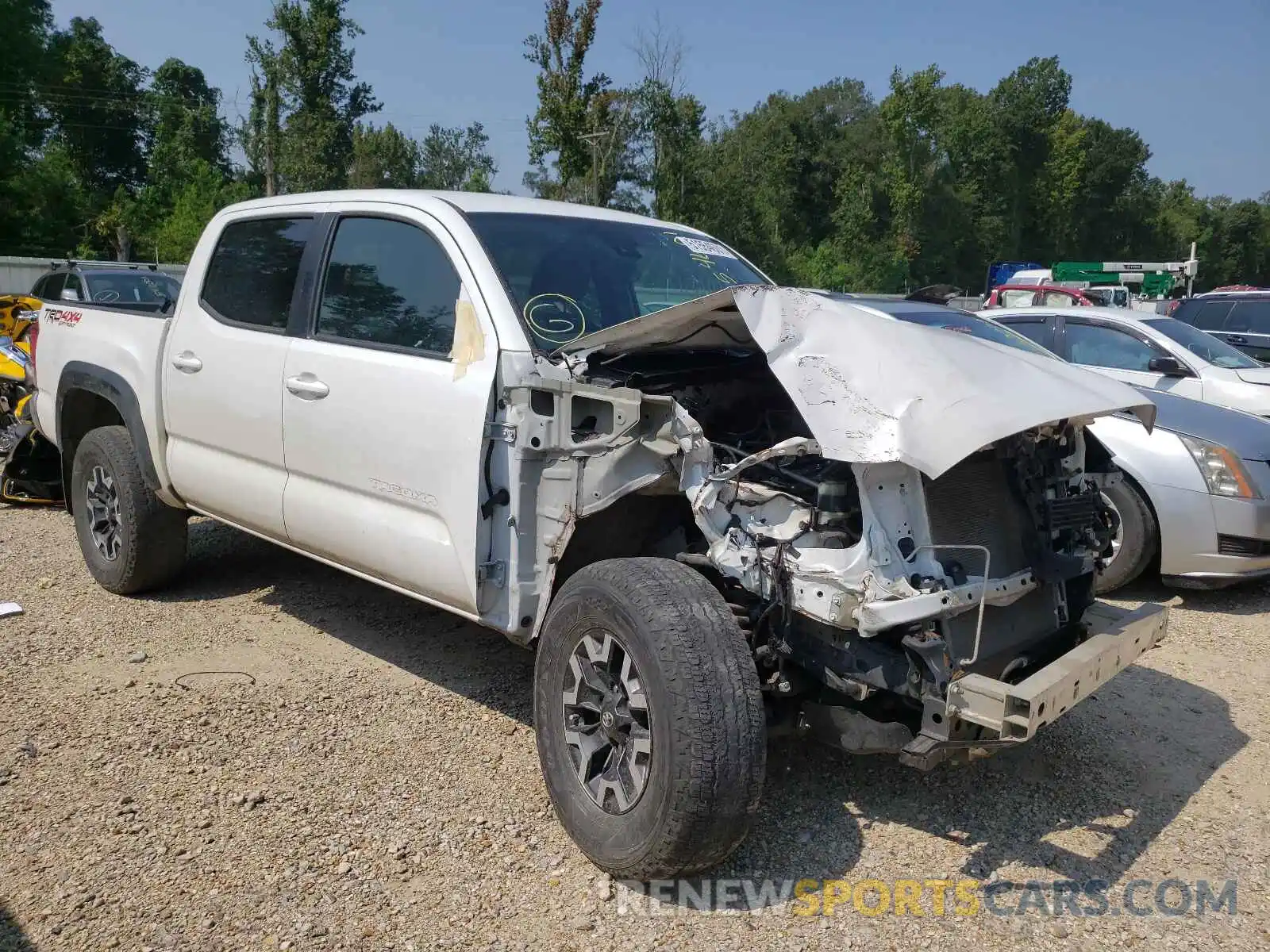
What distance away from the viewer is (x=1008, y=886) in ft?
9.78

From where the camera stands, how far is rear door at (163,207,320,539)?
4.28 meters

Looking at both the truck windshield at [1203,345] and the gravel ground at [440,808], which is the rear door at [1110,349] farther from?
the gravel ground at [440,808]

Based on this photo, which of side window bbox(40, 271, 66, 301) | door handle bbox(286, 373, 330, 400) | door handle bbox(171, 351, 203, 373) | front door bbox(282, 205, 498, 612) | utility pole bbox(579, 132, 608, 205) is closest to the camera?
front door bbox(282, 205, 498, 612)

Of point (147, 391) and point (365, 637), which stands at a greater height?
point (147, 391)

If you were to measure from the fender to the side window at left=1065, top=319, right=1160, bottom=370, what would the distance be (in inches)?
272

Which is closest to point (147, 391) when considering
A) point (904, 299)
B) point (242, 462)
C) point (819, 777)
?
point (242, 462)

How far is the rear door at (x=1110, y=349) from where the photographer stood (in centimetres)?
802

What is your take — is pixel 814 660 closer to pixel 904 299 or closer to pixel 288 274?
pixel 288 274

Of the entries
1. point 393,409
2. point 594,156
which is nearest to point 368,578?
point 393,409

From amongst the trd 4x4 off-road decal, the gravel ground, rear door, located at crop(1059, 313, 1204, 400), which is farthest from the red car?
the trd 4x4 off-road decal

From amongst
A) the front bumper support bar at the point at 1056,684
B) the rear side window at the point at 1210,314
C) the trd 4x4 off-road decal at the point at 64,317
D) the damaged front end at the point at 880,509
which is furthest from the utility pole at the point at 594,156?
the front bumper support bar at the point at 1056,684

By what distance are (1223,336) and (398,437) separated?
1126 centimetres

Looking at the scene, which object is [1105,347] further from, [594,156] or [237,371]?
[594,156]

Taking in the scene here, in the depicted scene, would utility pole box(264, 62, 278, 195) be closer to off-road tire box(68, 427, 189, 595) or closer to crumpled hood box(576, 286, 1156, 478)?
off-road tire box(68, 427, 189, 595)
